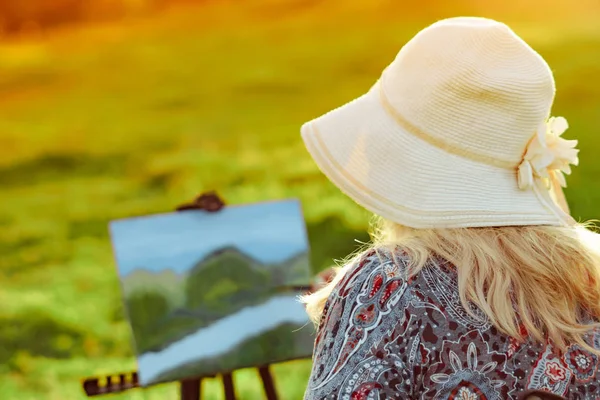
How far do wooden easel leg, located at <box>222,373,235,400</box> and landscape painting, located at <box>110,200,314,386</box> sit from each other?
0.23 feet

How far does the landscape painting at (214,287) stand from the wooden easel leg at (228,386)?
0.07 m

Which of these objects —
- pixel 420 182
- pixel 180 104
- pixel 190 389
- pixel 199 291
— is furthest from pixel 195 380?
pixel 180 104

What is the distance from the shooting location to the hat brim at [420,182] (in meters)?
1.37

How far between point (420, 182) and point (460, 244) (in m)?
0.11

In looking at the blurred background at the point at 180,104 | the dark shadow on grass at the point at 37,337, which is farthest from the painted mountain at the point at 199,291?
the blurred background at the point at 180,104

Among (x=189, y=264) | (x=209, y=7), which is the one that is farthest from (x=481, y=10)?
(x=189, y=264)

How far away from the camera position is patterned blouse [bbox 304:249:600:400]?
1.26 m

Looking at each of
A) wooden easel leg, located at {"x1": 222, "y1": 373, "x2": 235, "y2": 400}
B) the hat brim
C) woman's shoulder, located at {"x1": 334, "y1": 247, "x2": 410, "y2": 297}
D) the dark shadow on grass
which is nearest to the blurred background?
the dark shadow on grass

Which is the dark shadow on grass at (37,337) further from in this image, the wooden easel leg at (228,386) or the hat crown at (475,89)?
the hat crown at (475,89)

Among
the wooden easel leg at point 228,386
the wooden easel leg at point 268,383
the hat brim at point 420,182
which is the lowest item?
the wooden easel leg at point 268,383

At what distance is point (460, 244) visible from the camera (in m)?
1.34

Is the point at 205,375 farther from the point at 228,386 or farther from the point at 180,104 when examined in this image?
the point at 180,104

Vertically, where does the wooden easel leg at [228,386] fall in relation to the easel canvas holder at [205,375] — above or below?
below

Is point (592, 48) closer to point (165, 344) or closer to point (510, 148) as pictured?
point (165, 344)
